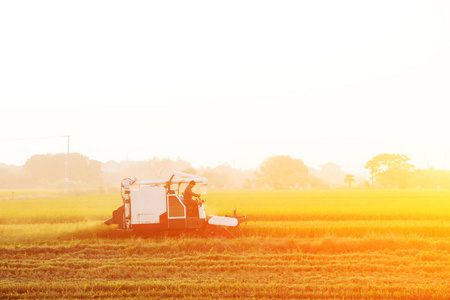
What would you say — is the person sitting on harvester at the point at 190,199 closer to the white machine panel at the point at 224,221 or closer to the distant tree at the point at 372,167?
the white machine panel at the point at 224,221

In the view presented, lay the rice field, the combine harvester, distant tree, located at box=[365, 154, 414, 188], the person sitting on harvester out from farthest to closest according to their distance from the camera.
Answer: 1. distant tree, located at box=[365, 154, 414, 188]
2. the person sitting on harvester
3. the combine harvester
4. the rice field

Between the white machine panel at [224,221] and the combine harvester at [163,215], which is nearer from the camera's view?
the white machine panel at [224,221]

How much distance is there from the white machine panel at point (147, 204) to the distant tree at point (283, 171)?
283ft

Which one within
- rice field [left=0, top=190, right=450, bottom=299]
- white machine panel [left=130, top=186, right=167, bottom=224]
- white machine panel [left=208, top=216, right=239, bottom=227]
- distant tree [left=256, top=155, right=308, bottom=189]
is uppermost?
distant tree [left=256, top=155, right=308, bottom=189]

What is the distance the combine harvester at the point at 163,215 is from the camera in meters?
14.6

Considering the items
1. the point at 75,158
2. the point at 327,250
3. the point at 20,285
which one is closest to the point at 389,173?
the point at 75,158

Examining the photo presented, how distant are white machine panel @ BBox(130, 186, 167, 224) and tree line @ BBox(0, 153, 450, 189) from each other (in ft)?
255

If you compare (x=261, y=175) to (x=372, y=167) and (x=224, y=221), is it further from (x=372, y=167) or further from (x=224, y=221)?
(x=224, y=221)

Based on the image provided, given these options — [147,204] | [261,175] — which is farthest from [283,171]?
[147,204]

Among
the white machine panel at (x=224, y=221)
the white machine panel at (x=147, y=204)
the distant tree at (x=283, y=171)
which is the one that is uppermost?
the distant tree at (x=283, y=171)

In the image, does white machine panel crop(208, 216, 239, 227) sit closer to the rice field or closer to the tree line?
the rice field

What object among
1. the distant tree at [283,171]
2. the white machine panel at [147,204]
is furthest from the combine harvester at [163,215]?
the distant tree at [283,171]

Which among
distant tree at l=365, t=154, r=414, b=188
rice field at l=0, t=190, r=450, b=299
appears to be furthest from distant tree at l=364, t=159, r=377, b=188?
rice field at l=0, t=190, r=450, b=299

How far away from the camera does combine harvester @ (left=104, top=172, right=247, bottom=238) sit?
47.9 feet
